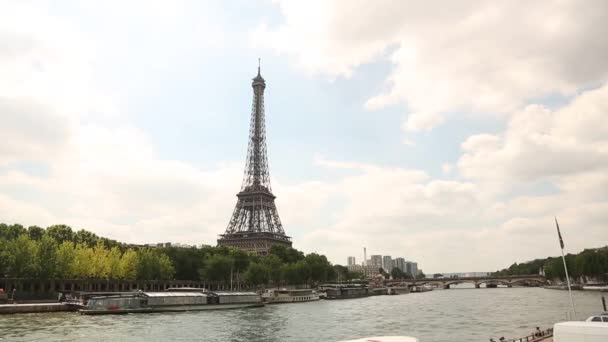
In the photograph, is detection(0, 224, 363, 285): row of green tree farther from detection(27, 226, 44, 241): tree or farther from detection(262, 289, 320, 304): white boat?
detection(262, 289, 320, 304): white boat

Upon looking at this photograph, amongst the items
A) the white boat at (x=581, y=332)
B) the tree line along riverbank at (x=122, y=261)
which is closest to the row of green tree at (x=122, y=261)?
the tree line along riverbank at (x=122, y=261)

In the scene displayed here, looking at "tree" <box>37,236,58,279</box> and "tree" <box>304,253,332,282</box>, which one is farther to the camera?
"tree" <box>304,253,332,282</box>

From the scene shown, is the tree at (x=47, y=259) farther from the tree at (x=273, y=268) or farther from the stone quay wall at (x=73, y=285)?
the tree at (x=273, y=268)

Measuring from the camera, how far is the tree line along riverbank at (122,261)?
90875mm

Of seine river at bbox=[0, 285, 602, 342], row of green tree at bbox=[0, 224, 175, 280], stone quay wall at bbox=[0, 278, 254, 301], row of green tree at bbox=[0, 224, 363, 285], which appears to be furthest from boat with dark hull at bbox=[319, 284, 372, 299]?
seine river at bbox=[0, 285, 602, 342]

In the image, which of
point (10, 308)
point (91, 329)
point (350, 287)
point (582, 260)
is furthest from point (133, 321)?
point (582, 260)

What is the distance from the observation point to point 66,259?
97000 mm

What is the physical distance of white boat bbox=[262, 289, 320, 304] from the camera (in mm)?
118375

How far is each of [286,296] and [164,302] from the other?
4356 cm

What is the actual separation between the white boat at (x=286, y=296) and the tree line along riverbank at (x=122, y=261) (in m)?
18.7

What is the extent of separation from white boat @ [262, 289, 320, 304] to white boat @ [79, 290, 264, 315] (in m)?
13.9

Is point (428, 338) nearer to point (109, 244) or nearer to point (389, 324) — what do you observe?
point (389, 324)

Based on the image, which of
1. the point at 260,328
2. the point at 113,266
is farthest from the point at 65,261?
the point at 260,328

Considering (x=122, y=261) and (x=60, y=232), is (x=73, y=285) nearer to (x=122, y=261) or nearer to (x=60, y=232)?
(x=122, y=261)
